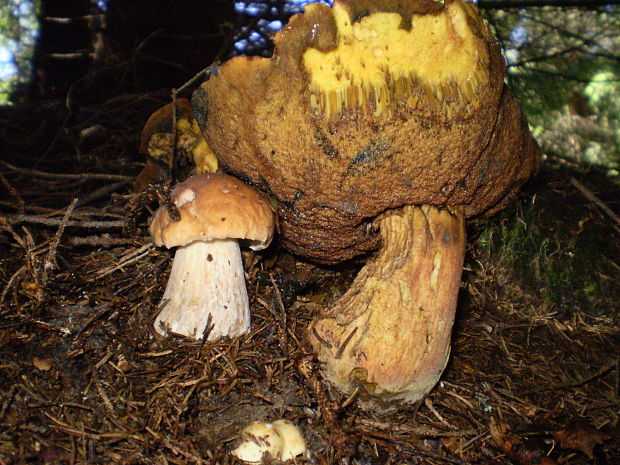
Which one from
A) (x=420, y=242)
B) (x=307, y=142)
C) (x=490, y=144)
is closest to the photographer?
(x=307, y=142)

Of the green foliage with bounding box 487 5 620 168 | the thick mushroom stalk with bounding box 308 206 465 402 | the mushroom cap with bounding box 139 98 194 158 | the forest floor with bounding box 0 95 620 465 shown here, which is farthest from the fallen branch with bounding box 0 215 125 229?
the green foliage with bounding box 487 5 620 168

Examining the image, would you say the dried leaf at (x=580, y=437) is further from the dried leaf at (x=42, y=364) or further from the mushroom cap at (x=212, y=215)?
the dried leaf at (x=42, y=364)

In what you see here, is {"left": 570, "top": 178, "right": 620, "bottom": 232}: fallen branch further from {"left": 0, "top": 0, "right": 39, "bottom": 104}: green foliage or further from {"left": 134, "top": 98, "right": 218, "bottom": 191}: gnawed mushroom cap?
{"left": 0, "top": 0, "right": 39, "bottom": 104}: green foliage

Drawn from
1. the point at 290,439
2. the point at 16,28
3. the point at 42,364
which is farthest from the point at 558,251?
the point at 16,28

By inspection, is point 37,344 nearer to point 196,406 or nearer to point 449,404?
point 196,406

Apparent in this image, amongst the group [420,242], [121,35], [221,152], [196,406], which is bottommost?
[196,406]

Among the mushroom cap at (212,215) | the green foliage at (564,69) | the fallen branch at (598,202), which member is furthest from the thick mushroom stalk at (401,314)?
the green foliage at (564,69)

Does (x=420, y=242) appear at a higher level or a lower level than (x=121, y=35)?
lower

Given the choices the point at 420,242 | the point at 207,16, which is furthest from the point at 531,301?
the point at 207,16
